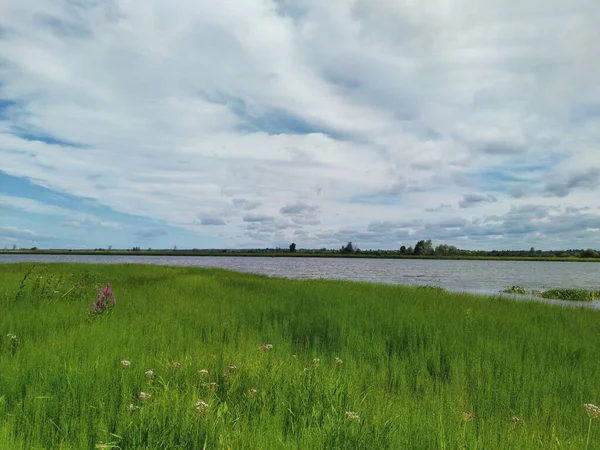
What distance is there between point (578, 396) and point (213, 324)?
6.69 meters

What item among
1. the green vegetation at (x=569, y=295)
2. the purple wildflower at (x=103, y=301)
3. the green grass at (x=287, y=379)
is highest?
the purple wildflower at (x=103, y=301)

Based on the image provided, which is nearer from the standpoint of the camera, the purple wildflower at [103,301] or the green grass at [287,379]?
the green grass at [287,379]

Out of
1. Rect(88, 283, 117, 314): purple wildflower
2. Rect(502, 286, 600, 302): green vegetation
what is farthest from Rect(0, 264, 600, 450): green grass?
Rect(502, 286, 600, 302): green vegetation

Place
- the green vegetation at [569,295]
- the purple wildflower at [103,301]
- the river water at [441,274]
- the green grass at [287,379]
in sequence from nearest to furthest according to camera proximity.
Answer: the green grass at [287,379] → the purple wildflower at [103,301] → the green vegetation at [569,295] → the river water at [441,274]

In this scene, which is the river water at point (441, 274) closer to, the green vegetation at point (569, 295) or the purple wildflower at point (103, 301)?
the green vegetation at point (569, 295)

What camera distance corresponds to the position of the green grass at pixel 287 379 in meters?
3.03

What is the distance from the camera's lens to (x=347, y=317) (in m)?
9.52

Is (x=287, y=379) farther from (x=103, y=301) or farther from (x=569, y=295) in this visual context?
(x=569, y=295)

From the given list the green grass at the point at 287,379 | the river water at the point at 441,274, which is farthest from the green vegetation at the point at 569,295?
the green grass at the point at 287,379

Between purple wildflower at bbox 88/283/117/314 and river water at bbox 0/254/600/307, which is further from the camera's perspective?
river water at bbox 0/254/600/307

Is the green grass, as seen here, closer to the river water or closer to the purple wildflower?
the purple wildflower

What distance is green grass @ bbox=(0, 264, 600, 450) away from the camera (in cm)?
303

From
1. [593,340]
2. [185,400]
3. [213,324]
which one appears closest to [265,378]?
[185,400]

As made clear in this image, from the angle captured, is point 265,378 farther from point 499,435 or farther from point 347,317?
point 347,317
